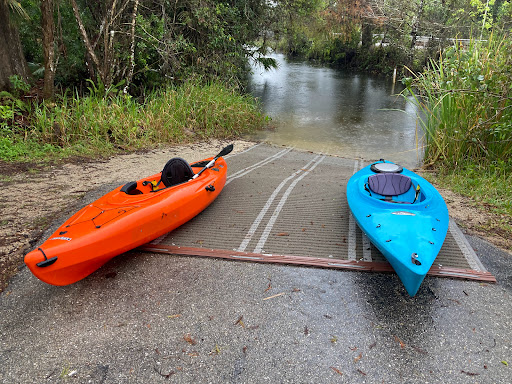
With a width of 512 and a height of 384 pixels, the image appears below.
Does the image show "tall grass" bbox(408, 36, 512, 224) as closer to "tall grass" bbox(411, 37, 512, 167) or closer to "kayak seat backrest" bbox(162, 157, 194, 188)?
"tall grass" bbox(411, 37, 512, 167)

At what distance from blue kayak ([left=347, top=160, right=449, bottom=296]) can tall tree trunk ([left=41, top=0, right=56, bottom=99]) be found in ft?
17.0

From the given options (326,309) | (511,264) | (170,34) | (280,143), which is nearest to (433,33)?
(280,143)

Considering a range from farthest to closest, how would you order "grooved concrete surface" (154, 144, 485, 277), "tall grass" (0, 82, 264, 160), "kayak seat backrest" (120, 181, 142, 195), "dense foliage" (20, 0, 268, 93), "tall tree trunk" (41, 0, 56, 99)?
"dense foliage" (20, 0, 268, 93)
"tall tree trunk" (41, 0, 56, 99)
"tall grass" (0, 82, 264, 160)
"kayak seat backrest" (120, 181, 142, 195)
"grooved concrete surface" (154, 144, 485, 277)

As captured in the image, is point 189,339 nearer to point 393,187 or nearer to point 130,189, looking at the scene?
point 130,189

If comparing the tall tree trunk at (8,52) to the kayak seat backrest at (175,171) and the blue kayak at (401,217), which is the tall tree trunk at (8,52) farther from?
the blue kayak at (401,217)

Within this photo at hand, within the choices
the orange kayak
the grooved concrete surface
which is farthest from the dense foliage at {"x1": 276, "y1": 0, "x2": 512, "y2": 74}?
the orange kayak

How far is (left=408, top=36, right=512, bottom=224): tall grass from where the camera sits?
422 cm

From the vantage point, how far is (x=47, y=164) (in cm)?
475

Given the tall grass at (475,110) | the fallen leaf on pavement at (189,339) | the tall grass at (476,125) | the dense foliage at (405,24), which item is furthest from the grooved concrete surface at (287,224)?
the dense foliage at (405,24)

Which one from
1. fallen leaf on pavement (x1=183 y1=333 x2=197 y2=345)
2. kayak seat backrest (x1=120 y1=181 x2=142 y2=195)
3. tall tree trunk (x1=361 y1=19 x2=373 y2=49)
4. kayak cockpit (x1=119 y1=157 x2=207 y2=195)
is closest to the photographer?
fallen leaf on pavement (x1=183 y1=333 x2=197 y2=345)

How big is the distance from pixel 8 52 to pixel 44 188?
11.0 ft

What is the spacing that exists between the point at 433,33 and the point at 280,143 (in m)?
11.3

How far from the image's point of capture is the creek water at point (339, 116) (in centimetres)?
784

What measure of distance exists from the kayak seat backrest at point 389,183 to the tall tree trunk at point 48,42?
5.36 meters
